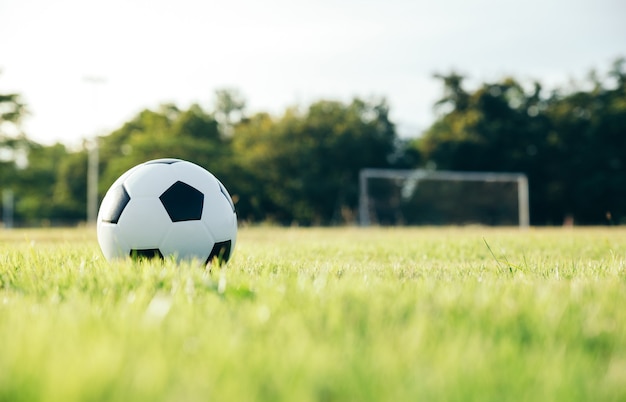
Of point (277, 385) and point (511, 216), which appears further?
point (511, 216)

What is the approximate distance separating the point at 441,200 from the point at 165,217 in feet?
68.0

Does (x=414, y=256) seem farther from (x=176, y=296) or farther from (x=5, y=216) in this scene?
(x=5, y=216)

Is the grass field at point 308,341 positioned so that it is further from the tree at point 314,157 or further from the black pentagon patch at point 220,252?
the tree at point 314,157

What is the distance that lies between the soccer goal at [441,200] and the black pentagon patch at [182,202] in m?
18.8

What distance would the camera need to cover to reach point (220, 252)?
3.81 m

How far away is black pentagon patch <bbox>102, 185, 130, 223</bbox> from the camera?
370 cm

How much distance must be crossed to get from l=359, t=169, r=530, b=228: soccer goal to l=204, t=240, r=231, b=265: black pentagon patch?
18.6 metres

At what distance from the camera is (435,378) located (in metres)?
1.25

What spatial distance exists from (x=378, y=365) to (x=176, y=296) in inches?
41.1

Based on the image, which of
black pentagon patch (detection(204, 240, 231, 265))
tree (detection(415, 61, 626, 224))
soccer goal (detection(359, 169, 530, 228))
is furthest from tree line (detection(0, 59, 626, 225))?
black pentagon patch (detection(204, 240, 231, 265))

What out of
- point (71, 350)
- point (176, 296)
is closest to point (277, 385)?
point (71, 350)

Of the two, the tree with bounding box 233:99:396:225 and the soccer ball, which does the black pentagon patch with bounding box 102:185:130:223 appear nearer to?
the soccer ball

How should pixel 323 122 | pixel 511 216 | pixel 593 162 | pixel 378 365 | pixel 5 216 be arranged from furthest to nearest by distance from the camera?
1. pixel 5 216
2. pixel 323 122
3. pixel 593 162
4. pixel 511 216
5. pixel 378 365

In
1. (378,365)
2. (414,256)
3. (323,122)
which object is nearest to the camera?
(378,365)
